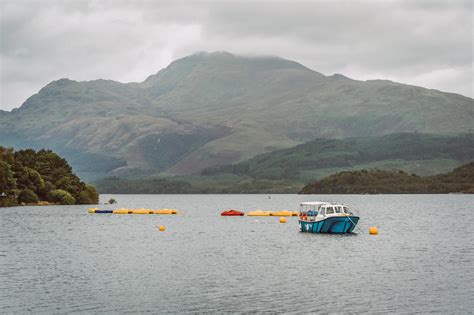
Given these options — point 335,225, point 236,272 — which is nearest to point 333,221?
point 335,225

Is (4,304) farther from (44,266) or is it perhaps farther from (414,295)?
(414,295)

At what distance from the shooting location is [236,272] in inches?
3568

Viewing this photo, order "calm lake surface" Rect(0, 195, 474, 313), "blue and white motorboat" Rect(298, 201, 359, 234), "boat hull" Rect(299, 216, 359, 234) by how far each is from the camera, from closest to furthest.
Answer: "calm lake surface" Rect(0, 195, 474, 313), "boat hull" Rect(299, 216, 359, 234), "blue and white motorboat" Rect(298, 201, 359, 234)

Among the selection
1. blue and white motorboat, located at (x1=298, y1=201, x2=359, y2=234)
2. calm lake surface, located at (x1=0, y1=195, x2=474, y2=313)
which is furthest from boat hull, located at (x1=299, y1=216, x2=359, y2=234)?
calm lake surface, located at (x1=0, y1=195, x2=474, y2=313)

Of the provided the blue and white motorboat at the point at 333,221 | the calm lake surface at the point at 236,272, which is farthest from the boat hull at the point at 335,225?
the calm lake surface at the point at 236,272

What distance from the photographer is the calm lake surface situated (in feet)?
224

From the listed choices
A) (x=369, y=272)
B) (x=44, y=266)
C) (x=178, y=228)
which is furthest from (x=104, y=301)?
(x=178, y=228)

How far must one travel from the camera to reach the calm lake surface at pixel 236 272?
68.2 metres

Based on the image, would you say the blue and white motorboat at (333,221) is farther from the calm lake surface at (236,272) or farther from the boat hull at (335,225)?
the calm lake surface at (236,272)

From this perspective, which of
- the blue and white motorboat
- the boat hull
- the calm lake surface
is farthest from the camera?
the blue and white motorboat

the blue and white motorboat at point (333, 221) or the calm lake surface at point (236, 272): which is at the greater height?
the blue and white motorboat at point (333, 221)

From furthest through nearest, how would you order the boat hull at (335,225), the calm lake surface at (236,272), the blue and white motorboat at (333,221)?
the blue and white motorboat at (333,221) < the boat hull at (335,225) < the calm lake surface at (236,272)

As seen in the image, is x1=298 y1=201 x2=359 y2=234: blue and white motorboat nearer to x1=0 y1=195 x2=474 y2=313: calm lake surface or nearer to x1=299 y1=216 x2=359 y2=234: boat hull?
x1=299 y1=216 x2=359 y2=234: boat hull

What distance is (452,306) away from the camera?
66.7 meters
